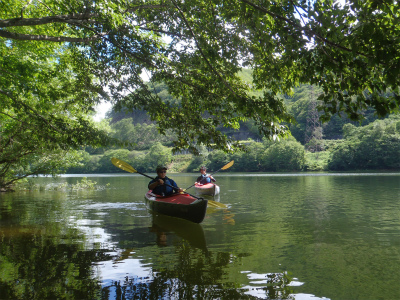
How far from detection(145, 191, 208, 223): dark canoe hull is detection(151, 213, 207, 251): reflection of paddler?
23 cm

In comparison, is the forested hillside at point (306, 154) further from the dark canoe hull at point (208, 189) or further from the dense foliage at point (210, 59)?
the dense foliage at point (210, 59)

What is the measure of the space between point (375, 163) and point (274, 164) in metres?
22.9

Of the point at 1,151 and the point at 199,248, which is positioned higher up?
the point at 1,151

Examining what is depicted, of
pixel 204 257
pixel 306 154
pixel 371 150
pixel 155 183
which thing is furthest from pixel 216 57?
pixel 306 154

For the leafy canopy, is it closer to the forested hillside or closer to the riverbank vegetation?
the forested hillside

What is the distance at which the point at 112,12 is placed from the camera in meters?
6.79

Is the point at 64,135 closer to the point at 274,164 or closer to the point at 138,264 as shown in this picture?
the point at 138,264

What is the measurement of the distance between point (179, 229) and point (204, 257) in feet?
11.8

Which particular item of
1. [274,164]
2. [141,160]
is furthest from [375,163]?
[141,160]

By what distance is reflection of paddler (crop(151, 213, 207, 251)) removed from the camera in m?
8.55

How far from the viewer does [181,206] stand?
36.5 ft

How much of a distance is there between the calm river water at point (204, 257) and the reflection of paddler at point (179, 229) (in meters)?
0.03

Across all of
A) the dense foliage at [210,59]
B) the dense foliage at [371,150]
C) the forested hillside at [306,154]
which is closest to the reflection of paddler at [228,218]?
the dense foliage at [210,59]

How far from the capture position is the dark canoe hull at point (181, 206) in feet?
34.7
